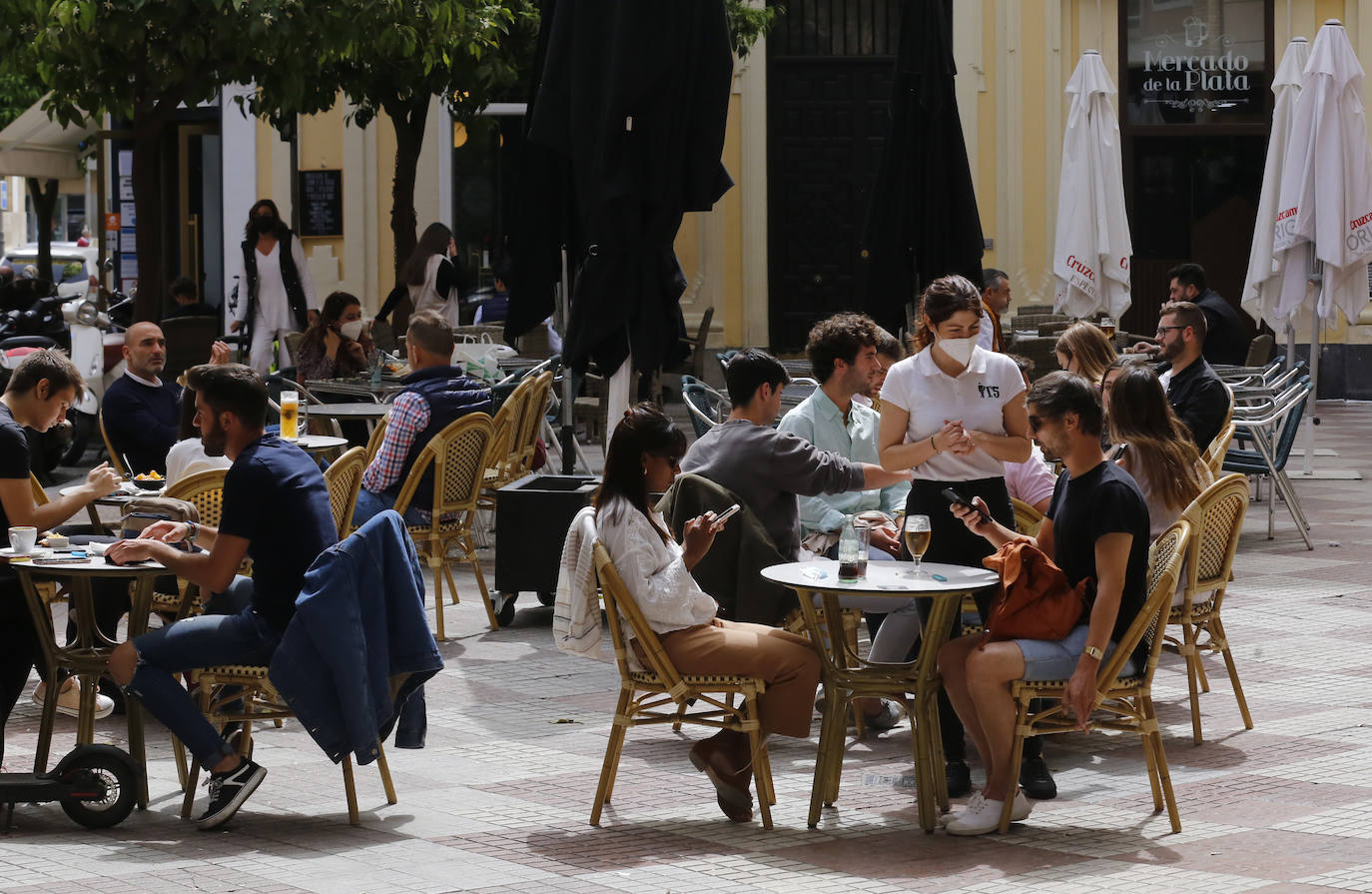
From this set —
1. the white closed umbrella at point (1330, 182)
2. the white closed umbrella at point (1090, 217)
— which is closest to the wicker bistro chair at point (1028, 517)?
the white closed umbrella at point (1330, 182)

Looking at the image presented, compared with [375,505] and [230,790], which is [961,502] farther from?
[375,505]

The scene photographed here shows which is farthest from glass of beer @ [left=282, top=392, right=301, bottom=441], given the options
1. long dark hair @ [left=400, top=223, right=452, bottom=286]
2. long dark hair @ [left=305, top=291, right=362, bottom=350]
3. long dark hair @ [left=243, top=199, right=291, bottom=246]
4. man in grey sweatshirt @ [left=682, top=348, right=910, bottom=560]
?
long dark hair @ [left=243, top=199, right=291, bottom=246]

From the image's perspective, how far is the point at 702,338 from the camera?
62.5 feet

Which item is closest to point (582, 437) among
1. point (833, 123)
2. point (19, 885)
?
point (833, 123)

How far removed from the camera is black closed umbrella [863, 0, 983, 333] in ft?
38.8

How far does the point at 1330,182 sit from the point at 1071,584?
369 inches

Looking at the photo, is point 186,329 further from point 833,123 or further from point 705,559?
point 705,559

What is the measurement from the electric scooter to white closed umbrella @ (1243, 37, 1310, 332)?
11.0m

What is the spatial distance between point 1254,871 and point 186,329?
13083 millimetres

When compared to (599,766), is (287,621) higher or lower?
higher

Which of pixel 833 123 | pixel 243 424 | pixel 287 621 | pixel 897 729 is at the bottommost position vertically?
pixel 897 729

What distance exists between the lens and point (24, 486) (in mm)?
6734

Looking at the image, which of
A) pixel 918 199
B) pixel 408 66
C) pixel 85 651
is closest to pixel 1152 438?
pixel 85 651

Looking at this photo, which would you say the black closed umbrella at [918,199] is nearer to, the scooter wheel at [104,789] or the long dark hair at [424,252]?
the long dark hair at [424,252]
